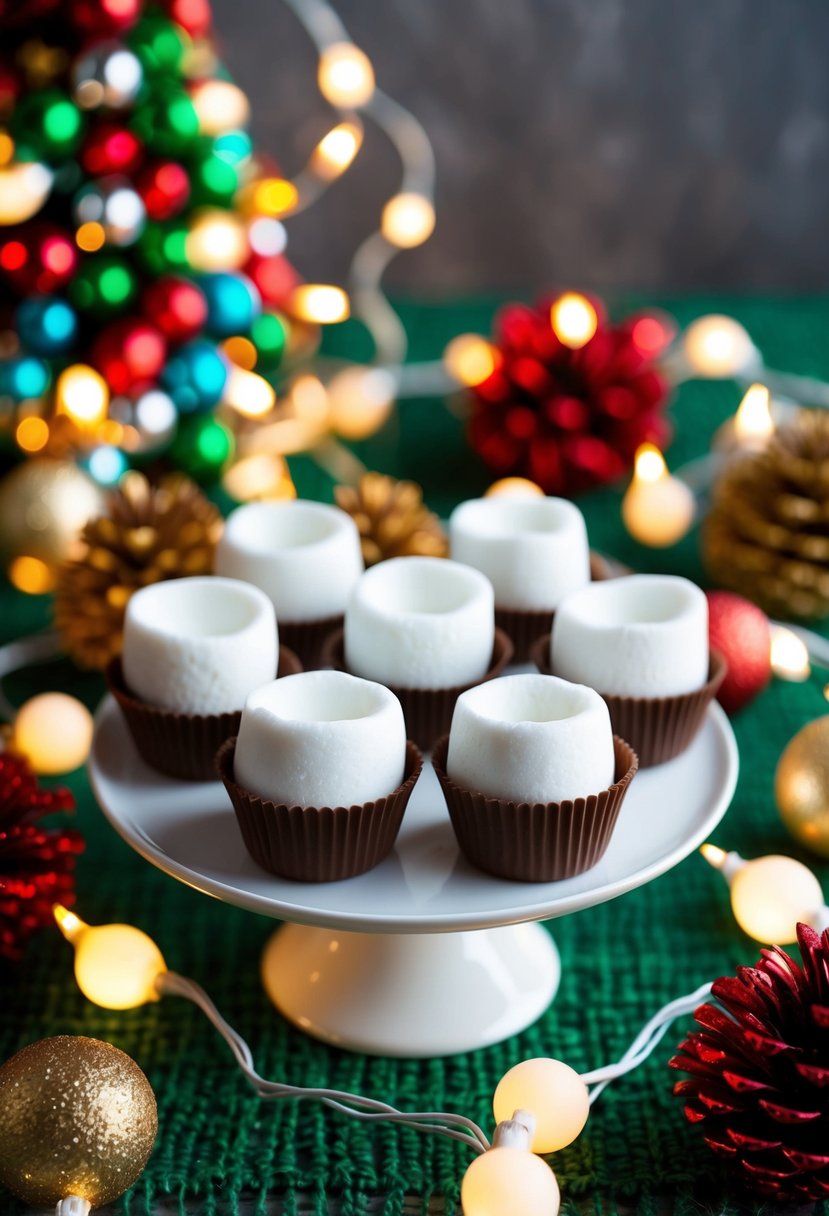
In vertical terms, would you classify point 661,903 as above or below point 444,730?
below

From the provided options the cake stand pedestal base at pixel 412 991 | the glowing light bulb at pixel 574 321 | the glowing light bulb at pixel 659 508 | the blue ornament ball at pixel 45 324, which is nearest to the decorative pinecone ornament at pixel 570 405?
the glowing light bulb at pixel 574 321

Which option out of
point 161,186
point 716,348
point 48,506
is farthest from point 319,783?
point 716,348

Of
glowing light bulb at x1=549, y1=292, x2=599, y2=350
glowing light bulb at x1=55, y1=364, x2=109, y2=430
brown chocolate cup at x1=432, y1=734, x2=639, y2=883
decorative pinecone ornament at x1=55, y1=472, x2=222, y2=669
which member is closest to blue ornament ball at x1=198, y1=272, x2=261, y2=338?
glowing light bulb at x1=55, y1=364, x2=109, y2=430

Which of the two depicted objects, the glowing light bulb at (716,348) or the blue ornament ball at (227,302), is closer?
the blue ornament ball at (227,302)

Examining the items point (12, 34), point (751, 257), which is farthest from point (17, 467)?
point (751, 257)

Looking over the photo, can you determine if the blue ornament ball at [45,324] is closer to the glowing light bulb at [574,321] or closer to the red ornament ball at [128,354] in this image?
the red ornament ball at [128,354]

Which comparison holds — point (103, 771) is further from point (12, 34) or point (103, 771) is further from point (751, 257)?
point (751, 257)
